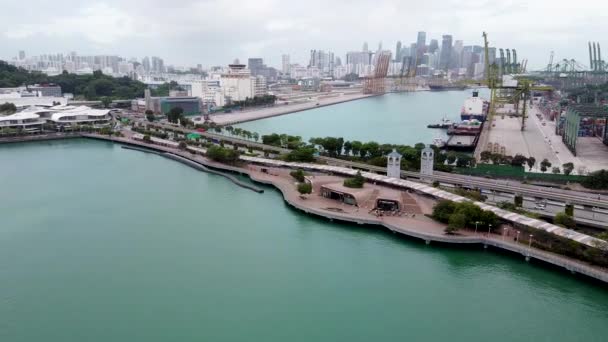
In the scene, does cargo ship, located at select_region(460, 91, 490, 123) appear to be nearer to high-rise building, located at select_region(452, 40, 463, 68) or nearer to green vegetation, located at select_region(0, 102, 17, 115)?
green vegetation, located at select_region(0, 102, 17, 115)

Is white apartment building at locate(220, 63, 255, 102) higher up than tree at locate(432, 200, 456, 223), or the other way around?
white apartment building at locate(220, 63, 255, 102)

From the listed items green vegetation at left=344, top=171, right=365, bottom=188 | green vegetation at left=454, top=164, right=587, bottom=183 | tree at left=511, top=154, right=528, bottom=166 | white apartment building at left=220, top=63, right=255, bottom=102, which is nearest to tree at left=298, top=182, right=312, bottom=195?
green vegetation at left=344, top=171, right=365, bottom=188

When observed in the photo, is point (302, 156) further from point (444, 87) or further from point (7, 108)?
point (444, 87)

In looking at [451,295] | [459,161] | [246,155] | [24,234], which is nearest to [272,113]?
[246,155]

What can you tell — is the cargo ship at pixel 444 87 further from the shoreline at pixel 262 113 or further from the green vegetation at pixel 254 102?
the green vegetation at pixel 254 102

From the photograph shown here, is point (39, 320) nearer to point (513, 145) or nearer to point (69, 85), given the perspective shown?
point (513, 145)

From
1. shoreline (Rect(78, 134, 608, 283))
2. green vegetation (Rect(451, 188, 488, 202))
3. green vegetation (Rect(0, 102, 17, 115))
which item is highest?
green vegetation (Rect(0, 102, 17, 115))
